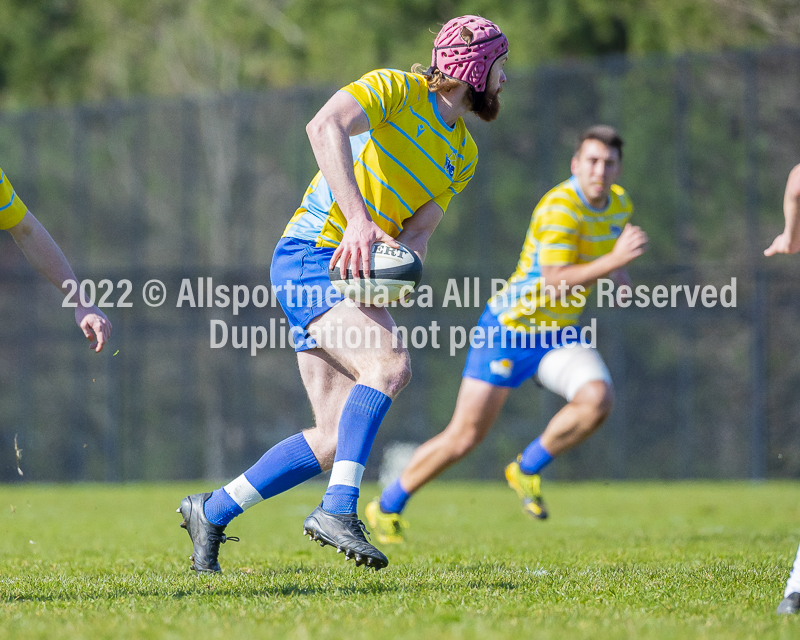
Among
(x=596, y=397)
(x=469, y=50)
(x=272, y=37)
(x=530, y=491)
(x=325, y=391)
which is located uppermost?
(x=272, y=37)

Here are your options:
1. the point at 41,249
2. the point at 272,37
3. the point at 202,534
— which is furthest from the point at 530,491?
the point at 272,37

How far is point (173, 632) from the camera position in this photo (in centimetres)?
311

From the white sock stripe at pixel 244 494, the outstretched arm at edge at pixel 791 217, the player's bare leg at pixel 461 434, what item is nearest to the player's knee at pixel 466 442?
the player's bare leg at pixel 461 434

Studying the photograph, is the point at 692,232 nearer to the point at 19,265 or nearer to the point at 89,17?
the point at 19,265

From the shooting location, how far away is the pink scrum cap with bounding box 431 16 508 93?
171 inches

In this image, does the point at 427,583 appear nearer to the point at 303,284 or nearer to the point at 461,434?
the point at 303,284

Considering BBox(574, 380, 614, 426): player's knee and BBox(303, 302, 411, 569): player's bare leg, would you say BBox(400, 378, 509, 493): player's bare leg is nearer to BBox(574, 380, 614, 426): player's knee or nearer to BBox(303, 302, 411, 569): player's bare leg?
BBox(574, 380, 614, 426): player's knee

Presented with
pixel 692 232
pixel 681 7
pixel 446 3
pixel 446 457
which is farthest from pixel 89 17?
pixel 446 457

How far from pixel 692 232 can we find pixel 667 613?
45.9ft

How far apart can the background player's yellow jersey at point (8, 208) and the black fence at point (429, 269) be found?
12.6 metres

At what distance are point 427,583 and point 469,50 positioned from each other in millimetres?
2156

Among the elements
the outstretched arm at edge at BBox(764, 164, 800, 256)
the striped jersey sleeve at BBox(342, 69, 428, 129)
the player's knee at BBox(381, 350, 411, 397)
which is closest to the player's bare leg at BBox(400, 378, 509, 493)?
the player's knee at BBox(381, 350, 411, 397)

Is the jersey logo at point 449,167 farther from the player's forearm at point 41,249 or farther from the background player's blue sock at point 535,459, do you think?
the background player's blue sock at point 535,459

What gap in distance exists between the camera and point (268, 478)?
181 inches
